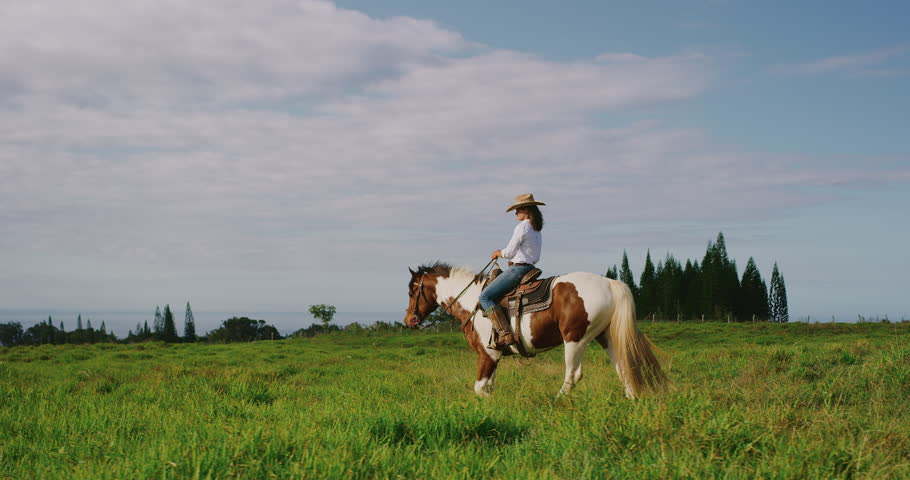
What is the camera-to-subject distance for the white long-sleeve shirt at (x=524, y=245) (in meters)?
8.56

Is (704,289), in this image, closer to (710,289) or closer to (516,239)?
(710,289)

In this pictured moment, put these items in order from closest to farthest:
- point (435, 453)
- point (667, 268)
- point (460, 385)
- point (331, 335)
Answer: point (435, 453) → point (460, 385) → point (331, 335) → point (667, 268)

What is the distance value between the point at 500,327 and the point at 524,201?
1947 mm

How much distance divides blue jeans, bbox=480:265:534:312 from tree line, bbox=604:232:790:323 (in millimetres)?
65226

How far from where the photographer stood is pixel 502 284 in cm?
873

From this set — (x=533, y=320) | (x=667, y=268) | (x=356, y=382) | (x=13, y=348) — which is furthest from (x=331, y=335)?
(x=667, y=268)

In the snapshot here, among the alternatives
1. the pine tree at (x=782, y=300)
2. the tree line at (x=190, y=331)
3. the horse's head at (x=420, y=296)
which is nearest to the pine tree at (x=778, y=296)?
the pine tree at (x=782, y=300)

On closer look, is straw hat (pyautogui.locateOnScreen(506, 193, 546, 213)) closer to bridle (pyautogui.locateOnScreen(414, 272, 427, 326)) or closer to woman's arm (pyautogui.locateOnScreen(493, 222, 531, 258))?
woman's arm (pyautogui.locateOnScreen(493, 222, 531, 258))

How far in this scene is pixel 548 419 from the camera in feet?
17.3

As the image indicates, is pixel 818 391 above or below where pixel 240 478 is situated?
below

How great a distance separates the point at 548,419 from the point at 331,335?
95.3 feet

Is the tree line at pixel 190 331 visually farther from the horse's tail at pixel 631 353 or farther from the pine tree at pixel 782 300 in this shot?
the pine tree at pixel 782 300

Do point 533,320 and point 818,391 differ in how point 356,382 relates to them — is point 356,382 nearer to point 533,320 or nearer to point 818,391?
point 533,320

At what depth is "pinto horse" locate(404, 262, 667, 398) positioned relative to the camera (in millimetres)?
7648
